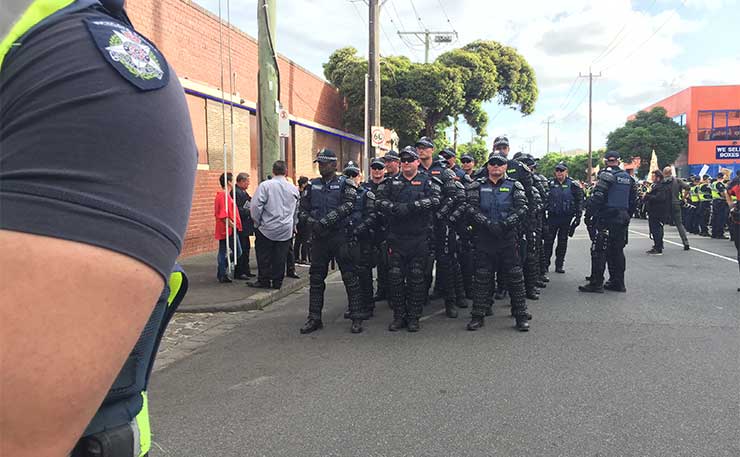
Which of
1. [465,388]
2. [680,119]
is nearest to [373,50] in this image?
[465,388]

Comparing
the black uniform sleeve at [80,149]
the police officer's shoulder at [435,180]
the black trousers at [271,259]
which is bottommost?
the black trousers at [271,259]

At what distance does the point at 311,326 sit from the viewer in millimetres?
6082

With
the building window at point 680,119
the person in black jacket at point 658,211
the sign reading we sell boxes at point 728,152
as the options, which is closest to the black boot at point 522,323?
the person in black jacket at point 658,211

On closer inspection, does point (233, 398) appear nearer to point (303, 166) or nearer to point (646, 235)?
point (303, 166)

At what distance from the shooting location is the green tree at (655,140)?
4409cm

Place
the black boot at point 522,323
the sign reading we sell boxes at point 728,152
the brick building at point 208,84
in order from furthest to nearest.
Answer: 1. the sign reading we sell boxes at point 728,152
2. the brick building at point 208,84
3. the black boot at point 522,323

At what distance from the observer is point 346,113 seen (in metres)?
20.1

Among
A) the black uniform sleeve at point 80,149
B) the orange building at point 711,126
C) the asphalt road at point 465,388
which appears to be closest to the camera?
the black uniform sleeve at point 80,149

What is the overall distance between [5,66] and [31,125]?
0.21 feet

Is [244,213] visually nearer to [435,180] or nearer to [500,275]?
[435,180]

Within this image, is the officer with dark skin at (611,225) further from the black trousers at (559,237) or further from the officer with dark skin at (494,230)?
the officer with dark skin at (494,230)

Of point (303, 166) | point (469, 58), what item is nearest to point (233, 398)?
point (303, 166)

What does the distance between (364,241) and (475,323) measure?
5.38 ft

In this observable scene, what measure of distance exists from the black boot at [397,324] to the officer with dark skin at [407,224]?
0.07 feet
